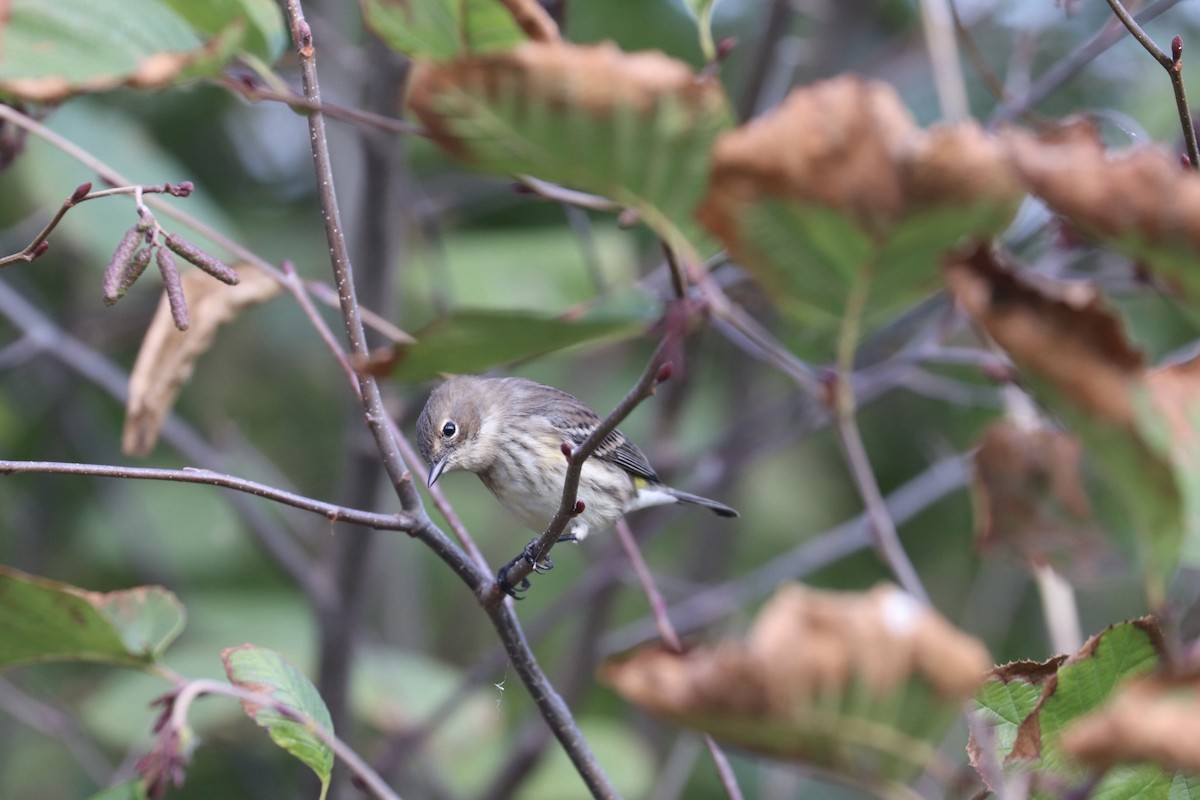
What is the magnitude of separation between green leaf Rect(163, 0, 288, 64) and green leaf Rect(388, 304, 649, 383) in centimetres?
77

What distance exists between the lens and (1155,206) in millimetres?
847

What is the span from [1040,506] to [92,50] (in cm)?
128

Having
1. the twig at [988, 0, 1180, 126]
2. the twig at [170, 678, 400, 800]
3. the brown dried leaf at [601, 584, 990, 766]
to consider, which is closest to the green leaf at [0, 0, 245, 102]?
the twig at [170, 678, 400, 800]

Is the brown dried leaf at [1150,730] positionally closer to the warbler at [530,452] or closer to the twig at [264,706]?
the twig at [264,706]

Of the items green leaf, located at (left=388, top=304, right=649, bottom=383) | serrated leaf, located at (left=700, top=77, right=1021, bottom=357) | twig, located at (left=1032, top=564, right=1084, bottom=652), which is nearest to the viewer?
serrated leaf, located at (left=700, top=77, right=1021, bottom=357)

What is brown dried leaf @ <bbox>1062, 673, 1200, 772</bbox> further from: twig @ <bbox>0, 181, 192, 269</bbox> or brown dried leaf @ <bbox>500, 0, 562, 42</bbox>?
twig @ <bbox>0, 181, 192, 269</bbox>

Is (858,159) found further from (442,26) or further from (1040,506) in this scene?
(442,26)

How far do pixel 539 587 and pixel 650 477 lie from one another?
185cm

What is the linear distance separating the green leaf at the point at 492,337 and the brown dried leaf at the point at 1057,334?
0.28 meters

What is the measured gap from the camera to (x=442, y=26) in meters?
1.50

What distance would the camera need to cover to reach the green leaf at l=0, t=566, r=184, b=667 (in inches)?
62.5

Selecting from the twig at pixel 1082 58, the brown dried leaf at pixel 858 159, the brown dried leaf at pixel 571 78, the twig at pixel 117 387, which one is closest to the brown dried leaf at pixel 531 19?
the brown dried leaf at pixel 571 78

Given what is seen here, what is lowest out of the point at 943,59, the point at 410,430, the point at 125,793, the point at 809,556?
the point at 125,793

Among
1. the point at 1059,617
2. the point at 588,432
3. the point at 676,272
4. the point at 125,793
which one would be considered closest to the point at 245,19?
the point at 676,272
